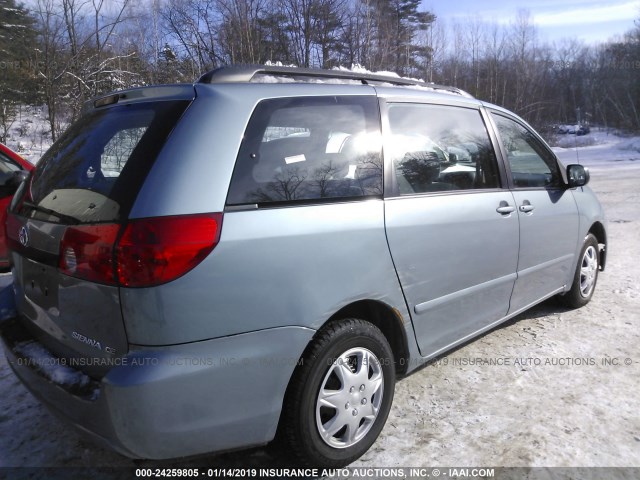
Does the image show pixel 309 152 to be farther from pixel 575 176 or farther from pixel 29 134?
pixel 29 134

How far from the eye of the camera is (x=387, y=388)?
2492 millimetres

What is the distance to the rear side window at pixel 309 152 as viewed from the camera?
205 cm

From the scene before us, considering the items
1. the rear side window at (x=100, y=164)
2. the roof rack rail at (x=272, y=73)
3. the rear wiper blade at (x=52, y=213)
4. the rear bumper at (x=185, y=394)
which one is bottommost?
the rear bumper at (x=185, y=394)

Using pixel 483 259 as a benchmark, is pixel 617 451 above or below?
below

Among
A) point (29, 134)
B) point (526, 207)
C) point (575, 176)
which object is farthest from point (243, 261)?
point (29, 134)

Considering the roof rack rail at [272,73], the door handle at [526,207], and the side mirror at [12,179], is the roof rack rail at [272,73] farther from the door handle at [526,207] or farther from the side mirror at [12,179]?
the side mirror at [12,179]

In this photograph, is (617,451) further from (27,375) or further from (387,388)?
(27,375)

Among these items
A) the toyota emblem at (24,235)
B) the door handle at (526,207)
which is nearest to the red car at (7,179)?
the toyota emblem at (24,235)

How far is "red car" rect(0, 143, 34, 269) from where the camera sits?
17.1ft

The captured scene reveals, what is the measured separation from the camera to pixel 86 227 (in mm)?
1883

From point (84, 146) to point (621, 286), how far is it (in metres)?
5.05

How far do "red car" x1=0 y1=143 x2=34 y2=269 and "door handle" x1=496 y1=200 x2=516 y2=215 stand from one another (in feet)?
15.4

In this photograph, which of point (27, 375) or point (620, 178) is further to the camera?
point (620, 178)

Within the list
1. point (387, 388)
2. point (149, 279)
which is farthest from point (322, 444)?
point (149, 279)
